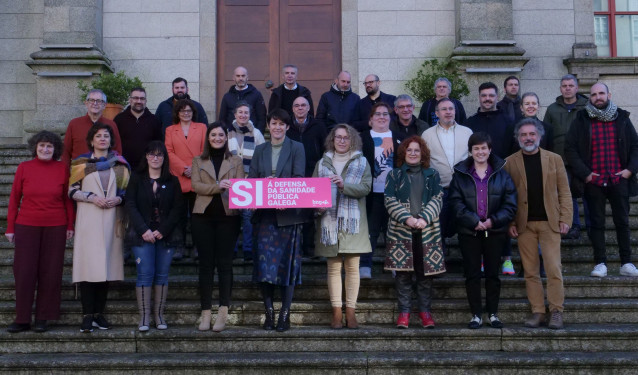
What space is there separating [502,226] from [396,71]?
556cm

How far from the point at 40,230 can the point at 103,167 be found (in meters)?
0.84

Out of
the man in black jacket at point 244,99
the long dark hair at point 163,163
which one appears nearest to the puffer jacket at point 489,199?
the long dark hair at point 163,163

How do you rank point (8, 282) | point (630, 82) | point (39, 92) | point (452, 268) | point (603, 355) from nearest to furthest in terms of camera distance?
1. point (603, 355)
2. point (8, 282)
3. point (452, 268)
4. point (39, 92)
5. point (630, 82)

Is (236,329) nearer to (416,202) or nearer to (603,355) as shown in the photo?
(416,202)

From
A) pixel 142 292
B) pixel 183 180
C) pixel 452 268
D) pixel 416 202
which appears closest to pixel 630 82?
pixel 452 268

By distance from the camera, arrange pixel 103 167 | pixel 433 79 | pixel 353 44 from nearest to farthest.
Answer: pixel 103 167 → pixel 433 79 → pixel 353 44

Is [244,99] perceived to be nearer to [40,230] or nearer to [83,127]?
[83,127]

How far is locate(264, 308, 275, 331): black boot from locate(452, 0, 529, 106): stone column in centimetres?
601

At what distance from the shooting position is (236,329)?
6.24m

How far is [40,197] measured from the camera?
20.7 ft

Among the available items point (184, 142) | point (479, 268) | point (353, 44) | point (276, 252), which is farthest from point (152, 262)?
point (353, 44)

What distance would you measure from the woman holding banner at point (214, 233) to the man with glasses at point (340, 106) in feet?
7.25

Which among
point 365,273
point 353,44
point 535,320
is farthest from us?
point 353,44

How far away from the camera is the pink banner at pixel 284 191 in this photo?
238 inches
